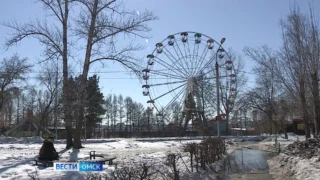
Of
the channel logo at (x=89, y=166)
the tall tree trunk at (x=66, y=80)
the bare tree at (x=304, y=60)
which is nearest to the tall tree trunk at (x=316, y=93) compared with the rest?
the bare tree at (x=304, y=60)

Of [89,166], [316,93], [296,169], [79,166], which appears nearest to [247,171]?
[296,169]

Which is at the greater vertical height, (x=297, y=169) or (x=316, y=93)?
(x=316, y=93)

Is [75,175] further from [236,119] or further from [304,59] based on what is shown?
[236,119]

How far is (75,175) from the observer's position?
8656 mm

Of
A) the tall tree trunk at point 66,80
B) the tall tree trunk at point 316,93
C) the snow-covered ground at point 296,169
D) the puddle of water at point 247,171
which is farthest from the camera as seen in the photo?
the tall tree trunk at point 66,80

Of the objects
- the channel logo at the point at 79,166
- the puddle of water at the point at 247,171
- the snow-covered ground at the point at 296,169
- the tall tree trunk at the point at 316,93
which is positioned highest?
the tall tree trunk at the point at 316,93

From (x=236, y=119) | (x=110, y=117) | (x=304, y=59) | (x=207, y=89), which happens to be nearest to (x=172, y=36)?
(x=207, y=89)

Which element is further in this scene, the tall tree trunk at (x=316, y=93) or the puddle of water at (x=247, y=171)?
the tall tree trunk at (x=316, y=93)

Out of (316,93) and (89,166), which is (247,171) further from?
(89,166)

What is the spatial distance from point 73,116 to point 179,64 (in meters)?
21.0

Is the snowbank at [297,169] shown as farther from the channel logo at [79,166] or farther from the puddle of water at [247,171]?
the channel logo at [79,166]

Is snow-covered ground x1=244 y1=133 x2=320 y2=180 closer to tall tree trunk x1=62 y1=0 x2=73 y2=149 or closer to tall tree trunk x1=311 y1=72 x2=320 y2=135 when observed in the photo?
tall tree trunk x1=311 y1=72 x2=320 y2=135

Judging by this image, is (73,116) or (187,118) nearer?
(73,116)

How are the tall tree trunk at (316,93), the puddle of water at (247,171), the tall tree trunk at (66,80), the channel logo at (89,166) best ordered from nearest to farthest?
the channel logo at (89,166) → the puddle of water at (247,171) → the tall tree trunk at (316,93) → the tall tree trunk at (66,80)
